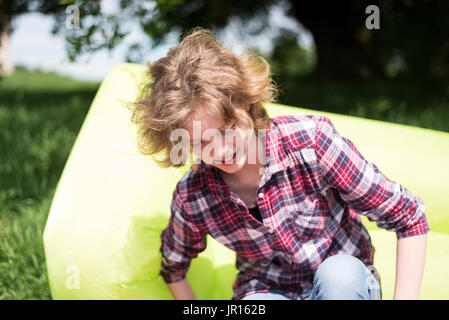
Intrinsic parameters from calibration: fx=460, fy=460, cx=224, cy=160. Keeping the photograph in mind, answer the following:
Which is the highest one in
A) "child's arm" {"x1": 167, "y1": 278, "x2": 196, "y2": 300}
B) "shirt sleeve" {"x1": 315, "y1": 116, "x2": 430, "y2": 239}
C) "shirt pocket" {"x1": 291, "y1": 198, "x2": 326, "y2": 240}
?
"shirt sleeve" {"x1": 315, "y1": 116, "x2": 430, "y2": 239}

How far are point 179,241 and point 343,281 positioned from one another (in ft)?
1.60

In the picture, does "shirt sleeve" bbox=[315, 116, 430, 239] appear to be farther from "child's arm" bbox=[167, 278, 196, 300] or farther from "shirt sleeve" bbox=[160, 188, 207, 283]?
"child's arm" bbox=[167, 278, 196, 300]

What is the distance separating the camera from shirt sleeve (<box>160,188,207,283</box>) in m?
1.34

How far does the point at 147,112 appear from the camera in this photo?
4.05 feet

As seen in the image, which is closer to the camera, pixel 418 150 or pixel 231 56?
pixel 231 56

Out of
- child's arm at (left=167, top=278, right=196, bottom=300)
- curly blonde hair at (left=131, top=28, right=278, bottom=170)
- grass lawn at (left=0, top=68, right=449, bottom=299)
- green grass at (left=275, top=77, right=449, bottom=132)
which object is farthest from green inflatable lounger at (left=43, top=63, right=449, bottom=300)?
green grass at (left=275, top=77, right=449, bottom=132)

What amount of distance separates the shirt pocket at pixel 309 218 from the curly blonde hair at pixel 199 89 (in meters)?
0.26

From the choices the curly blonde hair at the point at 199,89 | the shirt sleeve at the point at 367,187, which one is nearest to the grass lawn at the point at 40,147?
the curly blonde hair at the point at 199,89

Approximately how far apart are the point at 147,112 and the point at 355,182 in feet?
1.90

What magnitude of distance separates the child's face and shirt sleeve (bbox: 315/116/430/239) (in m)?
0.21

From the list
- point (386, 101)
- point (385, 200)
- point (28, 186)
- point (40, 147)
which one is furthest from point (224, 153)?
point (386, 101)

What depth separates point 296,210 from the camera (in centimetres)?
130

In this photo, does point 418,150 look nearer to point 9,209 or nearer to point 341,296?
point 341,296
